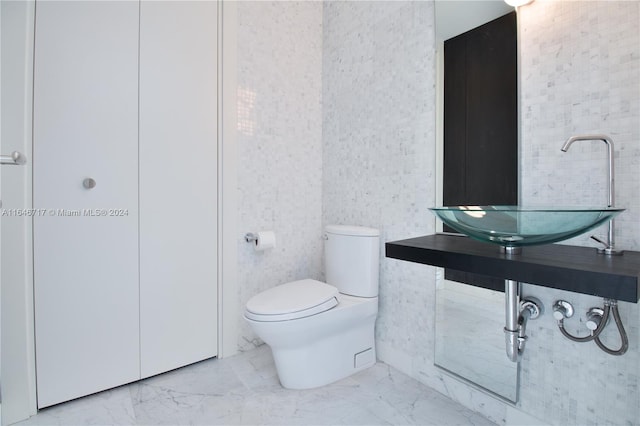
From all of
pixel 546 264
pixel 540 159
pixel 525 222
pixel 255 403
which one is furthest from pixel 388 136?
pixel 255 403

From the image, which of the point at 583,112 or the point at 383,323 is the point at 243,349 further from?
the point at 583,112

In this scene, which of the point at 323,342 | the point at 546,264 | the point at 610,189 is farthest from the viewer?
the point at 323,342

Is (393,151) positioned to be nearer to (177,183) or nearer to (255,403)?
(177,183)

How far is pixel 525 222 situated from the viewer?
0.91 m

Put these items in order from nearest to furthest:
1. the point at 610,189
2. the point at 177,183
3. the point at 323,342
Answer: the point at 610,189 → the point at 323,342 → the point at 177,183

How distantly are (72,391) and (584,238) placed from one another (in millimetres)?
2205

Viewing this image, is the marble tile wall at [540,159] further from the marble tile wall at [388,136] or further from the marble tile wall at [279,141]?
the marble tile wall at [279,141]

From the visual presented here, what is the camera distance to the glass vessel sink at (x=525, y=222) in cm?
83

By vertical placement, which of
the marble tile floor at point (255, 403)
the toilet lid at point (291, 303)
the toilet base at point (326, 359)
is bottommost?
the marble tile floor at point (255, 403)

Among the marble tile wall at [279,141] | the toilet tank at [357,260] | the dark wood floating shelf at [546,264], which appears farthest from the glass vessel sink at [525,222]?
the marble tile wall at [279,141]

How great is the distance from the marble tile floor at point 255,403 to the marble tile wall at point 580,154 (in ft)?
1.25

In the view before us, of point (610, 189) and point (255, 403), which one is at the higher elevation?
point (610, 189)

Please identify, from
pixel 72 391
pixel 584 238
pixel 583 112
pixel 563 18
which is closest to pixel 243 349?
pixel 72 391

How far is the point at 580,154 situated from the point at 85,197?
2.01 metres
